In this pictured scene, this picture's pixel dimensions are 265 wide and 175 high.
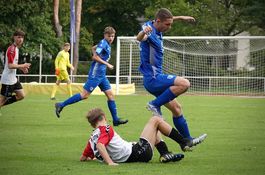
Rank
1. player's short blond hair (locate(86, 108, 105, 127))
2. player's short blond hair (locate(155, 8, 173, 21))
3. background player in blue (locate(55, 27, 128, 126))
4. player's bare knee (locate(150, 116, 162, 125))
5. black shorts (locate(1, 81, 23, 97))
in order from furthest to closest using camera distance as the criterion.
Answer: background player in blue (locate(55, 27, 128, 126)), black shorts (locate(1, 81, 23, 97)), player's short blond hair (locate(155, 8, 173, 21)), player's bare knee (locate(150, 116, 162, 125)), player's short blond hair (locate(86, 108, 105, 127))

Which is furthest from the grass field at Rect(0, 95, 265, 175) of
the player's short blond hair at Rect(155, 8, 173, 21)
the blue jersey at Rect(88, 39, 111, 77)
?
the player's short blond hair at Rect(155, 8, 173, 21)

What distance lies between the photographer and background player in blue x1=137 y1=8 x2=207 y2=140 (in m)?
10.7

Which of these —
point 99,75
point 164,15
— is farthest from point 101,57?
point 164,15

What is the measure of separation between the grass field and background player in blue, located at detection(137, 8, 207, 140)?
0.61 m

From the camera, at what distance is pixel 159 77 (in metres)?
11.0

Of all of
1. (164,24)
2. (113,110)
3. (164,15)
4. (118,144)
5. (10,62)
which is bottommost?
(113,110)

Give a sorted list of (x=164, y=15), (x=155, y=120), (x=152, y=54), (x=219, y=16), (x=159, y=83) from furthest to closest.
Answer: (x=219, y=16) < (x=152, y=54) < (x=159, y=83) < (x=164, y=15) < (x=155, y=120)

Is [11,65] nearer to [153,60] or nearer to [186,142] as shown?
[153,60]

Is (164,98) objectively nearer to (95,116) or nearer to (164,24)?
(164,24)

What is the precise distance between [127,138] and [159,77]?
6.84 ft

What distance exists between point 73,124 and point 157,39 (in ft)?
18.0

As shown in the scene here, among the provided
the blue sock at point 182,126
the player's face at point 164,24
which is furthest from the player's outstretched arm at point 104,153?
the player's face at point 164,24

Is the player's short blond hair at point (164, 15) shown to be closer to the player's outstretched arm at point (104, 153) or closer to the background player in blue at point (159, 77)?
the background player in blue at point (159, 77)

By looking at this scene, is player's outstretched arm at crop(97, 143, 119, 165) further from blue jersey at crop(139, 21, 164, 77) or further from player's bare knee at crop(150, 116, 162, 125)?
blue jersey at crop(139, 21, 164, 77)
